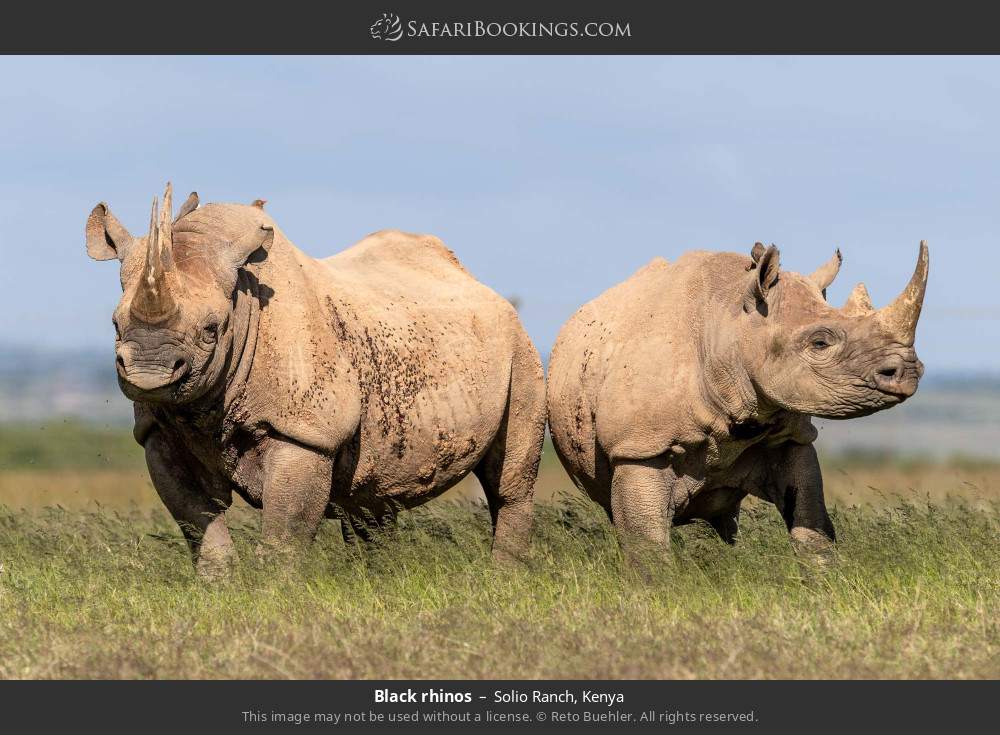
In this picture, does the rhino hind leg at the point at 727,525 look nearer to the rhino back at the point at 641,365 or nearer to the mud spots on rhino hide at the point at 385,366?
the rhino back at the point at 641,365

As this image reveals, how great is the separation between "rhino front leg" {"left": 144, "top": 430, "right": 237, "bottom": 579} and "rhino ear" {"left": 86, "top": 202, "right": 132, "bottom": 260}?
112 cm

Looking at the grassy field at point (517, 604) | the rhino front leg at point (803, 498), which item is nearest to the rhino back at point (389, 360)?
the grassy field at point (517, 604)

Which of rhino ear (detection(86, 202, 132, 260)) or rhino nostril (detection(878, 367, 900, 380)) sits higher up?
rhino ear (detection(86, 202, 132, 260))

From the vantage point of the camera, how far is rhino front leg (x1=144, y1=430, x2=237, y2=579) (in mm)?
9984

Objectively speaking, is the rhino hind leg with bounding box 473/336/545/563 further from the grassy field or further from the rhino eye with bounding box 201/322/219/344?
the rhino eye with bounding box 201/322/219/344

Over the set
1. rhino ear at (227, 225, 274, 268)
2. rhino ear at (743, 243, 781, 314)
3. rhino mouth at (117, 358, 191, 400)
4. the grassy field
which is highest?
rhino ear at (227, 225, 274, 268)

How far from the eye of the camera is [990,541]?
10.5 m

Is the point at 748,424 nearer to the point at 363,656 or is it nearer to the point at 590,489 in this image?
the point at 590,489

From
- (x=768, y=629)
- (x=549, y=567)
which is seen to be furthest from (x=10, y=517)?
(x=768, y=629)

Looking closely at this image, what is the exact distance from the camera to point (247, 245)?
9.38 meters

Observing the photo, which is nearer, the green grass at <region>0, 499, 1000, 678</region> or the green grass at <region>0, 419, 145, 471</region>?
the green grass at <region>0, 499, 1000, 678</region>

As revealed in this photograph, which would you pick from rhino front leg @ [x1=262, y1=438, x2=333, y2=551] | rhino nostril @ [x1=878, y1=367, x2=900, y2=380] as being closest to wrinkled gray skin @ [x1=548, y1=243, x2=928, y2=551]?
rhino nostril @ [x1=878, y1=367, x2=900, y2=380]

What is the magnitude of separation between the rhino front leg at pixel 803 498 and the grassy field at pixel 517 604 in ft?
0.64

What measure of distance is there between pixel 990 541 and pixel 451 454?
11.1ft
